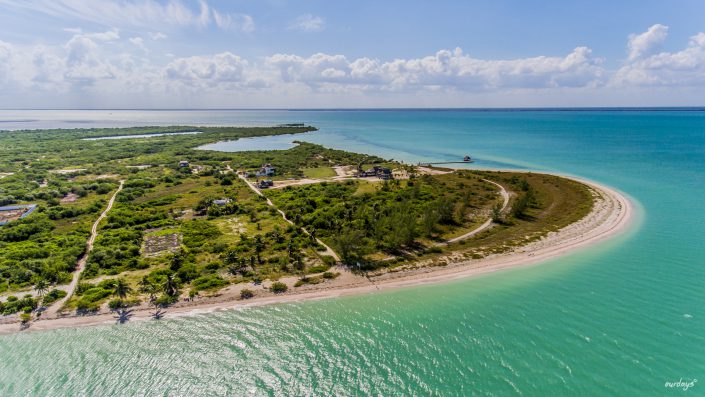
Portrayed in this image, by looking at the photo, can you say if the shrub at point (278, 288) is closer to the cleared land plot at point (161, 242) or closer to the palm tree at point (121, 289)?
the palm tree at point (121, 289)

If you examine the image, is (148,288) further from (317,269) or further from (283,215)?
(283,215)

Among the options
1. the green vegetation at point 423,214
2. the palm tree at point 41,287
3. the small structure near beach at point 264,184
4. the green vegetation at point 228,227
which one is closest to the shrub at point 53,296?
the green vegetation at point 228,227

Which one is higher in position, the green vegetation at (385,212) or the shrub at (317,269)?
the green vegetation at (385,212)

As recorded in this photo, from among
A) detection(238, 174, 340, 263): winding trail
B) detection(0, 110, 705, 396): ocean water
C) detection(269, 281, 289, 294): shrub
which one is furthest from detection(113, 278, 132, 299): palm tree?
detection(238, 174, 340, 263): winding trail

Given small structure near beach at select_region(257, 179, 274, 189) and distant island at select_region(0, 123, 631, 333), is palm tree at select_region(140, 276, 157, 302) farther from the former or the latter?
small structure near beach at select_region(257, 179, 274, 189)

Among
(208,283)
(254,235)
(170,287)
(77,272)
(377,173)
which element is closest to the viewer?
(170,287)

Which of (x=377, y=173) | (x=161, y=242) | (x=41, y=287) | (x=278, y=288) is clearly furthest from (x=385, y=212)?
(x=41, y=287)
